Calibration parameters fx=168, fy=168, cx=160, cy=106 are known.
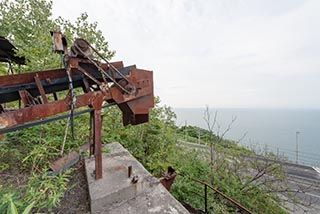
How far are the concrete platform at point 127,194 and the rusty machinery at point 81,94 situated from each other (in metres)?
0.21

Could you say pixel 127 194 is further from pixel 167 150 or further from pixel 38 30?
pixel 38 30

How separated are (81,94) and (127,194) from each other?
1.34m

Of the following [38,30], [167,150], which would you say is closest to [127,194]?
[167,150]

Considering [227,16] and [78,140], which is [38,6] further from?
[227,16]

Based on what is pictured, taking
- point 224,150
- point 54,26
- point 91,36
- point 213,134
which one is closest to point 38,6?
point 54,26

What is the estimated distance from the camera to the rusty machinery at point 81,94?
1.63 m

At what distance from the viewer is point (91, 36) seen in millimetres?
4938

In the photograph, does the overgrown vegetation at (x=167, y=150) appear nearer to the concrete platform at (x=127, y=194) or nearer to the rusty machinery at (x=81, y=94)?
the concrete platform at (x=127, y=194)

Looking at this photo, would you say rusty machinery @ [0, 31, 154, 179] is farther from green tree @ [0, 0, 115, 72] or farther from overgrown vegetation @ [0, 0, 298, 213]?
green tree @ [0, 0, 115, 72]

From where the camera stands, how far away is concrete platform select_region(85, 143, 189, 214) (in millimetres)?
1811

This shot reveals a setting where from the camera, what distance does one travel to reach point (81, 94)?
2078 mm

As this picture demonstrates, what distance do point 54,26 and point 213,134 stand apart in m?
6.19

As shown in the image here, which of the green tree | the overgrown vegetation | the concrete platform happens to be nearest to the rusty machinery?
the concrete platform

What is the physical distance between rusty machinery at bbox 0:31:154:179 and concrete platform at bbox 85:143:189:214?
210 millimetres
